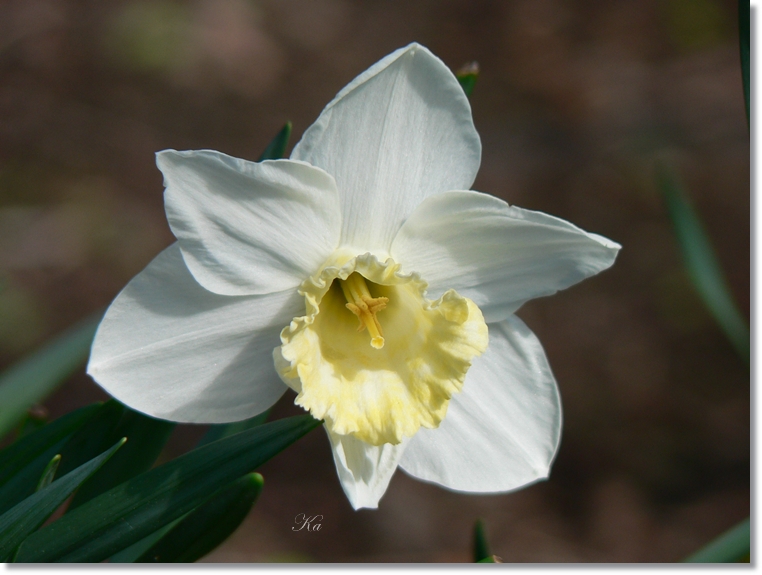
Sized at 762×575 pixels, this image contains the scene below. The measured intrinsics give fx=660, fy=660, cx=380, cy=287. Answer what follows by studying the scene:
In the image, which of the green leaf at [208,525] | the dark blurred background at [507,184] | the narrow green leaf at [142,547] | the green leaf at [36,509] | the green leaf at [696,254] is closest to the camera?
the green leaf at [36,509]

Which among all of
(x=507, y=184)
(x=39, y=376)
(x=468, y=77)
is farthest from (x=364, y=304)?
(x=507, y=184)

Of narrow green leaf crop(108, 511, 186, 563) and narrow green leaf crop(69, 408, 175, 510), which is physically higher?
narrow green leaf crop(69, 408, 175, 510)

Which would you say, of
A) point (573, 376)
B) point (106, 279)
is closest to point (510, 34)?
point (573, 376)

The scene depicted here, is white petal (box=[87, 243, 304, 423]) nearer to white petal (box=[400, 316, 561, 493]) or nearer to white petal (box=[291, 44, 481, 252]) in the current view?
white petal (box=[291, 44, 481, 252])

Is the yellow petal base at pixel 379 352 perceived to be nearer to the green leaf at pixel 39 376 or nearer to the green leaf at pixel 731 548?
the green leaf at pixel 39 376

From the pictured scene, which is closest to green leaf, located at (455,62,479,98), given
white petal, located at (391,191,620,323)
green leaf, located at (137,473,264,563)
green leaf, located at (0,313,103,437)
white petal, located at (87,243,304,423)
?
white petal, located at (391,191,620,323)

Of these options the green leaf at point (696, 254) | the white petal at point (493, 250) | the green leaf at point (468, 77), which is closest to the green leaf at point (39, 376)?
the white petal at point (493, 250)

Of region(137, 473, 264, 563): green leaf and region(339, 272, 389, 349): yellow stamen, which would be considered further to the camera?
region(339, 272, 389, 349): yellow stamen

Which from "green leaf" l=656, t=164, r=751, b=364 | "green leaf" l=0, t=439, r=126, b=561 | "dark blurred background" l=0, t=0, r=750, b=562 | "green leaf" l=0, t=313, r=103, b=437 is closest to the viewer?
"green leaf" l=0, t=439, r=126, b=561
